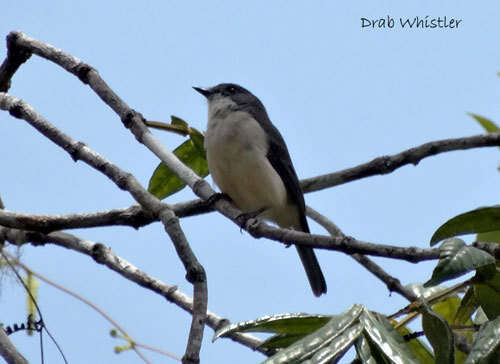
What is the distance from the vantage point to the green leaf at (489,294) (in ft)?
7.47

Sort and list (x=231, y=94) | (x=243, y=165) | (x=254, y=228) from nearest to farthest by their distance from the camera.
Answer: (x=254, y=228)
(x=243, y=165)
(x=231, y=94)

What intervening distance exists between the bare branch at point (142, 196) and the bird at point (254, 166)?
1.51 m

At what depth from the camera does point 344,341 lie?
6.64 ft

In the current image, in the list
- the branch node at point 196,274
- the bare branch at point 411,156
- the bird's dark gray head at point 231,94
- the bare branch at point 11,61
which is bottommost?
the branch node at point 196,274

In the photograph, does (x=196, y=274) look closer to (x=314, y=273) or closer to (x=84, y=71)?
(x=84, y=71)

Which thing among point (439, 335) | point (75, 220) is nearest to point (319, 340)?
point (439, 335)

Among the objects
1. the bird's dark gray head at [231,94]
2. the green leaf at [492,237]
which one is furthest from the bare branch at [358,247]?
the bird's dark gray head at [231,94]

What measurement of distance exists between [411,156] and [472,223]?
1356 millimetres

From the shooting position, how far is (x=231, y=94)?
6.85m

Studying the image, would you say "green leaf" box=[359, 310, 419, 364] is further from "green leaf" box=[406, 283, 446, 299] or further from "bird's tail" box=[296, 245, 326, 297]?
"bird's tail" box=[296, 245, 326, 297]

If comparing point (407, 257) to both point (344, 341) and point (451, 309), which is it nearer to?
point (344, 341)

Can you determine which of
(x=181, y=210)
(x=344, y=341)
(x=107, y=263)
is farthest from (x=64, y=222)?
(x=344, y=341)

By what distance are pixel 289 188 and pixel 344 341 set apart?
397 cm

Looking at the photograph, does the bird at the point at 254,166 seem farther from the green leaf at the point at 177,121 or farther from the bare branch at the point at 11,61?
the bare branch at the point at 11,61
